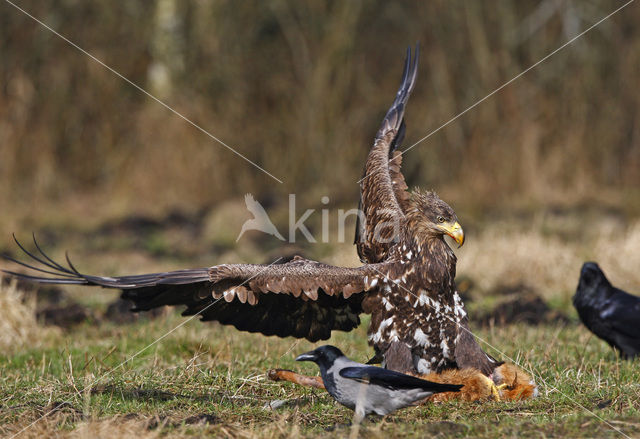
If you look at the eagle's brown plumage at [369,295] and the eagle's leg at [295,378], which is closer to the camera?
the eagle's brown plumage at [369,295]

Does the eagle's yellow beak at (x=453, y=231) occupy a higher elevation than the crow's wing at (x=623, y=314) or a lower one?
higher

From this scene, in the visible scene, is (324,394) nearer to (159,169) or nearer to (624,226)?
(624,226)

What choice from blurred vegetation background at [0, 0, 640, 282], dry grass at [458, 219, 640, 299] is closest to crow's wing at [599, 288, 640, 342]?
dry grass at [458, 219, 640, 299]

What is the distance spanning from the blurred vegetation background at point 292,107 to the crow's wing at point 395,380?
845 cm

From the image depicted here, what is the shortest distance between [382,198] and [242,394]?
1600 millimetres

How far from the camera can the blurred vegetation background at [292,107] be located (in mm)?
13008

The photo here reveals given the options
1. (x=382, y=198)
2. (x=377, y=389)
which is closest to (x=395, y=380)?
(x=377, y=389)

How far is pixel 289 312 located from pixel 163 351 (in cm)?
142

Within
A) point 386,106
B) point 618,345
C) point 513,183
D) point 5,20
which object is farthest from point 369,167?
point 5,20

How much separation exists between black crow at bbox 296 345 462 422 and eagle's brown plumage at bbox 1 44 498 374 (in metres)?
0.59

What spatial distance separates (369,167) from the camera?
5.82m
